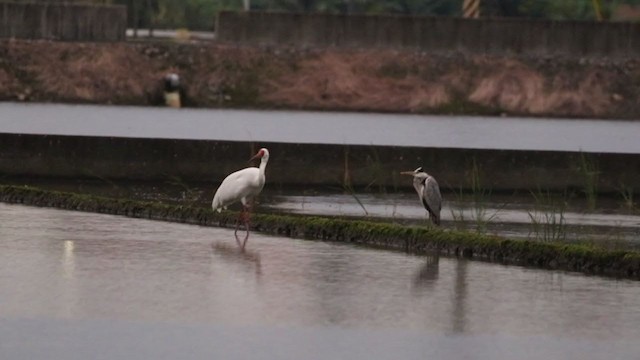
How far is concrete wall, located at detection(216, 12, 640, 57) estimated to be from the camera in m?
63.8

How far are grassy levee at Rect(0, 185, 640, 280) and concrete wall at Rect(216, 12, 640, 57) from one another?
3850cm

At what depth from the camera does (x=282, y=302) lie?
16.6 meters

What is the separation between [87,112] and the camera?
189 feet

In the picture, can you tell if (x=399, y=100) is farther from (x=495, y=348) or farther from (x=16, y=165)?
(x=495, y=348)

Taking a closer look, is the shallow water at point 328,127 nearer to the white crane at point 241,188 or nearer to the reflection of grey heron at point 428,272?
the white crane at point 241,188

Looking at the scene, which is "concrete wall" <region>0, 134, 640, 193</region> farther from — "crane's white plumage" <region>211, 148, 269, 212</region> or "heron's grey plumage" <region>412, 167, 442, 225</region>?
"heron's grey plumage" <region>412, 167, 442, 225</region>

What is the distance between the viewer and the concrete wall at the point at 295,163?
2934 centimetres

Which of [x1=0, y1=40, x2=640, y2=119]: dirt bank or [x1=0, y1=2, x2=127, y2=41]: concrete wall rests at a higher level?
[x1=0, y1=2, x2=127, y2=41]: concrete wall

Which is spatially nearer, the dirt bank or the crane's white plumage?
the crane's white plumage

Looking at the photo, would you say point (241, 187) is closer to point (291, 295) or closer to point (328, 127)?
point (291, 295)

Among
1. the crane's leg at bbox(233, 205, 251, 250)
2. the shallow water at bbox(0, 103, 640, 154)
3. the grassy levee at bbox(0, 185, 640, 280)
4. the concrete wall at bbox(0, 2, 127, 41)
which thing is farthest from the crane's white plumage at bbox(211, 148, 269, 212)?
the concrete wall at bbox(0, 2, 127, 41)

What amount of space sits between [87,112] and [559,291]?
133ft

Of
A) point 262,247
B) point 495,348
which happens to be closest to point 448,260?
point 262,247

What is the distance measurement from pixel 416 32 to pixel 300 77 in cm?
377
